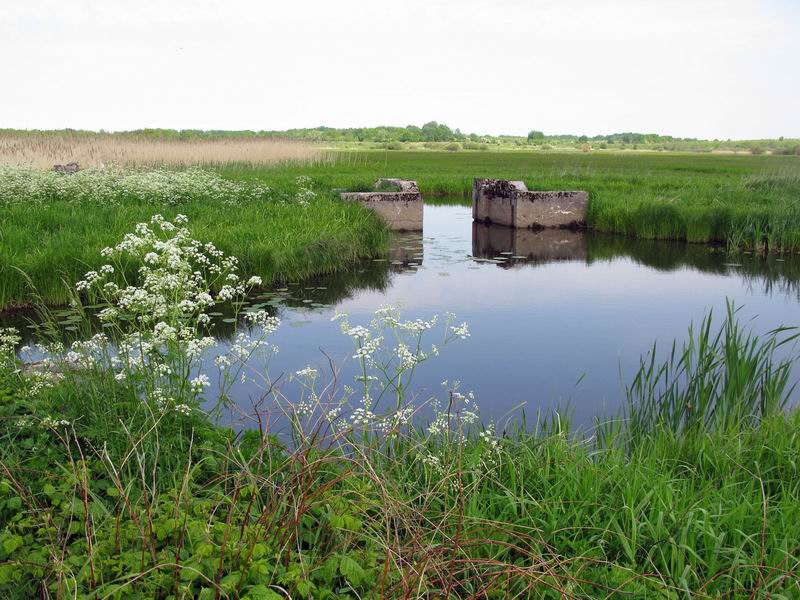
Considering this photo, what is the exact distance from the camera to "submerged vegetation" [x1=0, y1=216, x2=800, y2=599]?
2947mm

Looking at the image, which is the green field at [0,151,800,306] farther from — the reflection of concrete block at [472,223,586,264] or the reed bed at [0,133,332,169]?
the reed bed at [0,133,332,169]

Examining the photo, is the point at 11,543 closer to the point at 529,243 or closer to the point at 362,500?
the point at 362,500

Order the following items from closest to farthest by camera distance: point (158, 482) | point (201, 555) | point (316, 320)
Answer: point (201, 555)
point (158, 482)
point (316, 320)

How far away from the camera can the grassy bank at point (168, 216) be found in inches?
401

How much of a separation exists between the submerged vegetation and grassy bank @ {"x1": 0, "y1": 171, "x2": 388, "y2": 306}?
4.45m

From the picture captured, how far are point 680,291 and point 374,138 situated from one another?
107827 mm

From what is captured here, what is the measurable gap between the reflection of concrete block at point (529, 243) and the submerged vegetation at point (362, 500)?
10.5 m

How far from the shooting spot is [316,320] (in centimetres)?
970

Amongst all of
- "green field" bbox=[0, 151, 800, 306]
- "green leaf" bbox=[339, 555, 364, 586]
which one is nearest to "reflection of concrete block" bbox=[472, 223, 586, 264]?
"green field" bbox=[0, 151, 800, 306]

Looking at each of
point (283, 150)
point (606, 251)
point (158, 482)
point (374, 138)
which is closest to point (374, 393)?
point (158, 482)

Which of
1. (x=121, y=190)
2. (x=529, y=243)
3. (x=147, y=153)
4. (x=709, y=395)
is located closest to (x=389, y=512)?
(x=709, y=395)

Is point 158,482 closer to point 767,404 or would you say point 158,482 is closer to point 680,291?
point 767,404

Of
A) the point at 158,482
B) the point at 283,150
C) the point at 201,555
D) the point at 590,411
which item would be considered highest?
the point at 283,150

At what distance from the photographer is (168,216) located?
46.5ft
